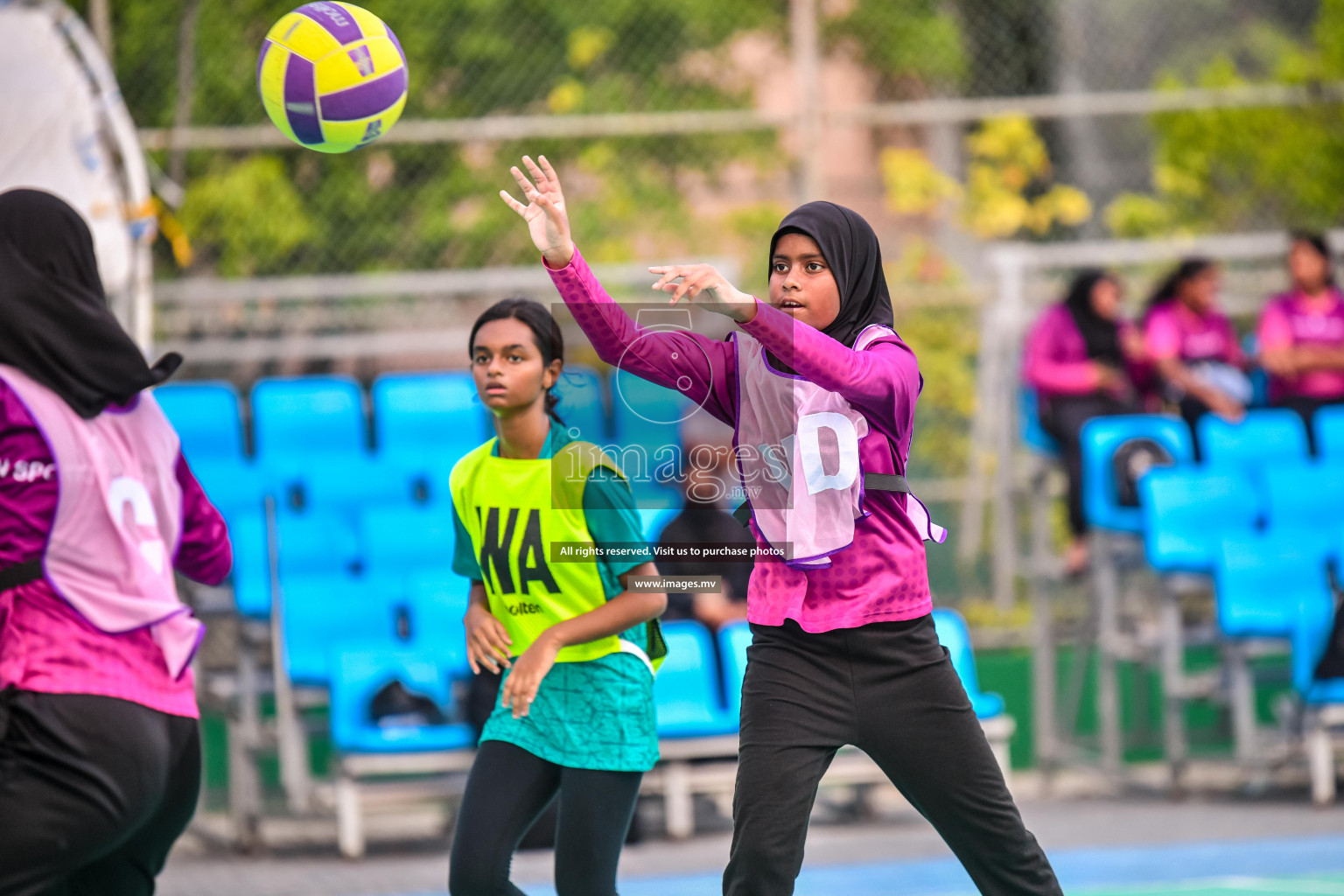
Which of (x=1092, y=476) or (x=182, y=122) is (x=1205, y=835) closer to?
(x=1092, y=476)

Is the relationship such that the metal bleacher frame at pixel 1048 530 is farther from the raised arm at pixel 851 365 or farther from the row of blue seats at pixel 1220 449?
the raised arm at pixel 851 365

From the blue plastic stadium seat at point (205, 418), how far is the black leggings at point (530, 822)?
3.97 m

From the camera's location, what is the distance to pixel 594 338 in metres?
3.85

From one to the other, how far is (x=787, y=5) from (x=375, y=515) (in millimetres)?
4885

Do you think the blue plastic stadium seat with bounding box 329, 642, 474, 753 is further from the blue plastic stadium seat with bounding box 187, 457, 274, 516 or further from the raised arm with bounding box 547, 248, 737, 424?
the raised arm with bounding box 547, 248, 737, 424

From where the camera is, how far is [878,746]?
3807 millimetres

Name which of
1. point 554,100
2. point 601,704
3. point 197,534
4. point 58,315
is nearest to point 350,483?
point 554,100

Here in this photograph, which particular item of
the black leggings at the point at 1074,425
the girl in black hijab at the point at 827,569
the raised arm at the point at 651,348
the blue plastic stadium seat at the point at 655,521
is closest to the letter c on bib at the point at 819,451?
the girl in black hijab at the point at 827,569

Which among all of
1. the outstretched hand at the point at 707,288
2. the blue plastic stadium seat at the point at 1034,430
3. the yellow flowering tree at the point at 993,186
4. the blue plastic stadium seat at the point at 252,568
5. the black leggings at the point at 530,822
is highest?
the yellow flowering tree at the point at 993,186

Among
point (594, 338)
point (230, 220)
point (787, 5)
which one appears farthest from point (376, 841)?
point (787, 5)

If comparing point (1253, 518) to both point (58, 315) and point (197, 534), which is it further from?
point (58, 315)

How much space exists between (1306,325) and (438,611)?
499cm

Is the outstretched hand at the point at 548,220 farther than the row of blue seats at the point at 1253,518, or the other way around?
the row of blue seats at the point at 1253,518

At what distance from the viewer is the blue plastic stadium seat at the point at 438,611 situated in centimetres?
741
